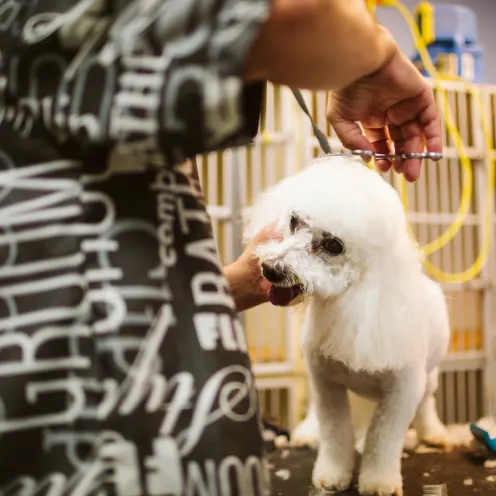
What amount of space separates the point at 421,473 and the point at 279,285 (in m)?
0.43

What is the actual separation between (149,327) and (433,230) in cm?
146

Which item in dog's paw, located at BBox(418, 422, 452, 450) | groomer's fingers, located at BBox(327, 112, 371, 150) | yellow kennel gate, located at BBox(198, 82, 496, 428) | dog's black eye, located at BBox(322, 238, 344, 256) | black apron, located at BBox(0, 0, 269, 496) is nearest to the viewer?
black apron, located at BBox(0, 0, 269, 496)

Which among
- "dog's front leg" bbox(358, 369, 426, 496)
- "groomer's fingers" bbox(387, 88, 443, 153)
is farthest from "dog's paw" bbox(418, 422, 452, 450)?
"groomer's fingers" bbox(387, 88, 443, 153)

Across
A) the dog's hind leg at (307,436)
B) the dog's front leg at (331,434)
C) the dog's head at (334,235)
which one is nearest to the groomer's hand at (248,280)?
the dog's head at (334,235)

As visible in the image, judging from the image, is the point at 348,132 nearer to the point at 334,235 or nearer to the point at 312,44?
the point at 334,235

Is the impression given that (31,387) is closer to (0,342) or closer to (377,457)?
(0,342)

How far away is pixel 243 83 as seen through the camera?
292mm

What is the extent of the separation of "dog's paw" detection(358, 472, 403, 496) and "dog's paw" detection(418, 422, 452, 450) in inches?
11.8

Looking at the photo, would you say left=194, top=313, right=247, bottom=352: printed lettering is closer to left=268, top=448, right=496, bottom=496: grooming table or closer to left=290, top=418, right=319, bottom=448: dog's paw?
left=268, top=448, right=496, bottom=496: grooming table

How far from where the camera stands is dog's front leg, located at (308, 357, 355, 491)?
828mm

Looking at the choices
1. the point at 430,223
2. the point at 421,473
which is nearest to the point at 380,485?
the point at 421,473

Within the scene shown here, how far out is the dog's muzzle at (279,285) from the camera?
0.71 m

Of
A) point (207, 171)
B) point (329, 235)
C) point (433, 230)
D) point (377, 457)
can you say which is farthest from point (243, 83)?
point (433, 230)

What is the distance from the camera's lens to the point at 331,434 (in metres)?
0.84
